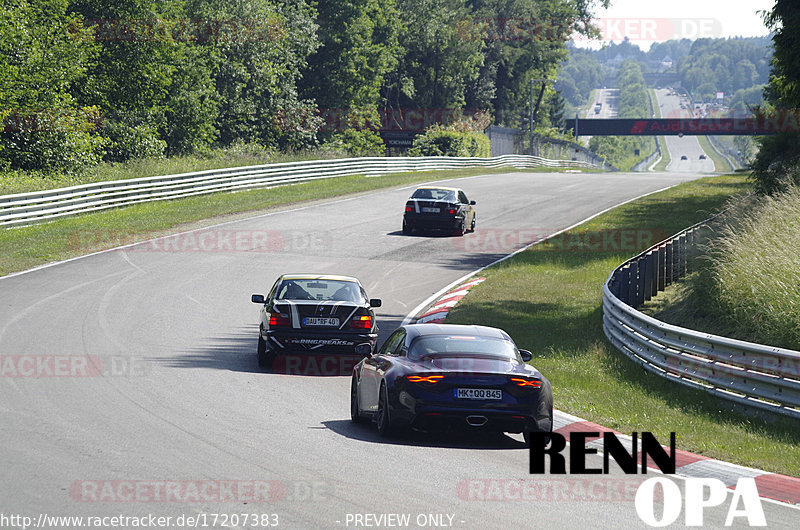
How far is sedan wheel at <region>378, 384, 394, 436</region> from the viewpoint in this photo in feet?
35.3

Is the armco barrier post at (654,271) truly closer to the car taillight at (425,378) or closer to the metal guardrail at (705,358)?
the metal guardrail at (705,358)

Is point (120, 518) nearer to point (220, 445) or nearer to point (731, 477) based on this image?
point (220, 445)

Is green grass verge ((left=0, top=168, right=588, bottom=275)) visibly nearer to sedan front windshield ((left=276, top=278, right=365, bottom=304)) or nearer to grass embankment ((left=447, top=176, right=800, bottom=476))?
sedan front windshield ((left=276, top=278, right=365, bottom=304))

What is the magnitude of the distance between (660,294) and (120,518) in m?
17.4

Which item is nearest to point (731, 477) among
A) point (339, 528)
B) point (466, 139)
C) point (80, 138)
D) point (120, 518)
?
point (339, 528)

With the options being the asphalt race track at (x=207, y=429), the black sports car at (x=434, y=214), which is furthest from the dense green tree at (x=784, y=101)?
the black sports car at (x=434, y=214)

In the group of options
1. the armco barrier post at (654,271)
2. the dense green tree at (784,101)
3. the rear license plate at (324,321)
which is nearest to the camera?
the rear license plate at (324,321)

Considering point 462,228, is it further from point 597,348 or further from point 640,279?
point 597,348

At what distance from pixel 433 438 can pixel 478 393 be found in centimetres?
91

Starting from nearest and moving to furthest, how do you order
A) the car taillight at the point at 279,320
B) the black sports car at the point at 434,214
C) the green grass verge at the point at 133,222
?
the car taillight at the point at 279,320 → the green grass verge at the point at 133,222 → the black sports car at the point at 434,214

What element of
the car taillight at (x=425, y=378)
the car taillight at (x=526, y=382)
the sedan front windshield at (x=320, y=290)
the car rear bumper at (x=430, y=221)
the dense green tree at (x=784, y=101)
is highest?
the dense green tree at (x=784, y=101)

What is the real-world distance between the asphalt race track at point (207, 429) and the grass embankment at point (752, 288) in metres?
5.53

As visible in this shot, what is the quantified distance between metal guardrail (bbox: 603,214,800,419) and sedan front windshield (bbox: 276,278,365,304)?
447 cm

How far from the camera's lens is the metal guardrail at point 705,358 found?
12.1 metres
